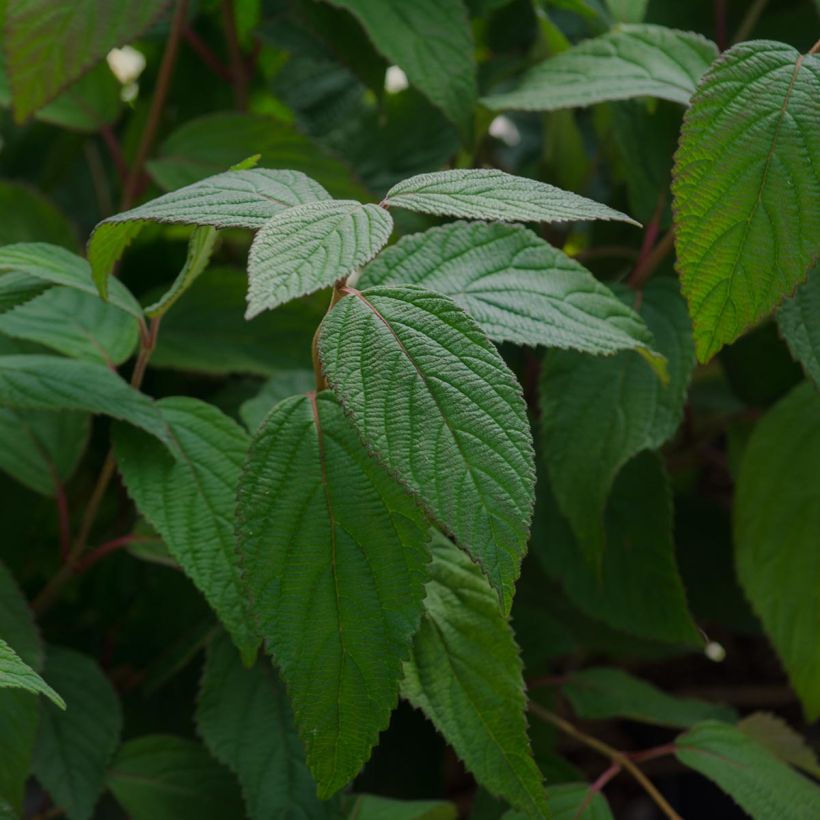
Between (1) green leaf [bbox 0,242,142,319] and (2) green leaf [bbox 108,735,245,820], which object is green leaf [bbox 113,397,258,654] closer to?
(1) green leaf [bbox 0,242,142,319]

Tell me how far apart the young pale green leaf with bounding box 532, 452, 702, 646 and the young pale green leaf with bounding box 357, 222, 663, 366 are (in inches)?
6.2

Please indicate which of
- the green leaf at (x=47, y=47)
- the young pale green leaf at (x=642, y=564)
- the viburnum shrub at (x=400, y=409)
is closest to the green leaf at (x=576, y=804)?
the viburnum shrub at (x=400, y=409)

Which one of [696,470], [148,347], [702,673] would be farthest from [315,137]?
[702,673]

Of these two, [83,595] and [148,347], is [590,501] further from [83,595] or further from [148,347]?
[83,595]

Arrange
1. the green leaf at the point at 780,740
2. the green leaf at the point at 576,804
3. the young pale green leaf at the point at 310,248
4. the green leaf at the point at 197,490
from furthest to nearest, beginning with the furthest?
the green leaf at the point at 780,740, the green leaf at the point at 576,804, the green leaf at the point at 197,490, the young pale green leaf at the point at 310,248

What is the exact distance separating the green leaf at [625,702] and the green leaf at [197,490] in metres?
0.31

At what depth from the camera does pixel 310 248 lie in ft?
1.38

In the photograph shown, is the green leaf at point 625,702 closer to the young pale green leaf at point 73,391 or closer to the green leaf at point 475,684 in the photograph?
the green leaf at point 475,684

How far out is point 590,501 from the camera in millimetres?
628

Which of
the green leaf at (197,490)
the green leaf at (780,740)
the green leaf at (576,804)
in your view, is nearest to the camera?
the green leaf at (197,490)

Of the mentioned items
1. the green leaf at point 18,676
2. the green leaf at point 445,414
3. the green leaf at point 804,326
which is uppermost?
the green leaf at point 445,414

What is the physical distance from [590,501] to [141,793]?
1.01ft

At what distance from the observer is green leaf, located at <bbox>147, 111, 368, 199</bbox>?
771 millimetres

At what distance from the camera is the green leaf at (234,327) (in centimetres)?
76
